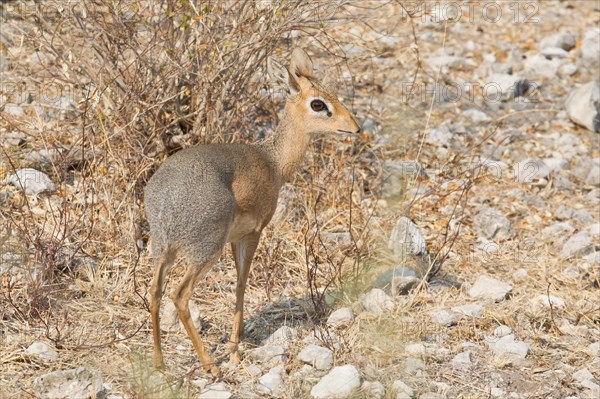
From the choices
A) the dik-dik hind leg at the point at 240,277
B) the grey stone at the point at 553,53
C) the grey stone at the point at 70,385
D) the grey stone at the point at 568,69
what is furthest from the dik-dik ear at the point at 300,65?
the grey stone at the point at 553,53

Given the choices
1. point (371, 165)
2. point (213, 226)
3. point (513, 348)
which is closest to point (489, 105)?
point (371, 165)

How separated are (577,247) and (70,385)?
3646mm

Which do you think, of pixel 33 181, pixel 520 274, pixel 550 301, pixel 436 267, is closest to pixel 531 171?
pixel 520 274

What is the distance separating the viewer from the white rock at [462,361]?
477 centimetres

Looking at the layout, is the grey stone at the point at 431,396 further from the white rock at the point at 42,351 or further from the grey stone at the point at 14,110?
the grey stone at the point at 14,110

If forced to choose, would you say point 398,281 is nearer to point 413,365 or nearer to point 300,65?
point 413,365

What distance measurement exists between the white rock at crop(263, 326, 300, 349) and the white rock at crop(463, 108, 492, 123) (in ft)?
11.7

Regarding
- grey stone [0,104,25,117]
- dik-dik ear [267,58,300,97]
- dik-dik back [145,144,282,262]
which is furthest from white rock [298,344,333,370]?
grey stone [0,104,25,117]

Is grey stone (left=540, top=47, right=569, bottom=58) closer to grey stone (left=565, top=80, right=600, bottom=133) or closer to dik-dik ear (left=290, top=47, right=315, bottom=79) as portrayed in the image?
grey stone (left=565, top=80, right=600, bottom=133)

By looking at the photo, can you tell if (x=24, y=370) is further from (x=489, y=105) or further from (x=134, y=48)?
(x=489, y=105)

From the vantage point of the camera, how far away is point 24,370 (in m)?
4.50

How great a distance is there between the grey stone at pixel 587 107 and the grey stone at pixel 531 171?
762 mm

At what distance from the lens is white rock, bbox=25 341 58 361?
180 inches

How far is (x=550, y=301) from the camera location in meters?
5.45
